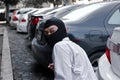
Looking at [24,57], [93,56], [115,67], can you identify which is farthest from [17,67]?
[115,67]

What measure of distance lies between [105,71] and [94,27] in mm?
2537

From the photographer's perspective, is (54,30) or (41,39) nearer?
(54,30)

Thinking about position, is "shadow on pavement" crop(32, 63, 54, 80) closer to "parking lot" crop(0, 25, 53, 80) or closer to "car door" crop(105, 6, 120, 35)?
"parking lot" crop(0, 25, 53, 80)

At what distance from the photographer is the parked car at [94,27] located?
6.40m

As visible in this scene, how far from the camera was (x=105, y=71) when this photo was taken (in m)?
4.02

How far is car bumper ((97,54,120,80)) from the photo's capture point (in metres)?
3.84

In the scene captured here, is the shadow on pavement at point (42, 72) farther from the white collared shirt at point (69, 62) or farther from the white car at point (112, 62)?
the white collared shirt at point (69, 62)

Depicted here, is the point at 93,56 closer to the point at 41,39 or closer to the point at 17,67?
the point at 41,39

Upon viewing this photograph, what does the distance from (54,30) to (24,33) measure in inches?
606

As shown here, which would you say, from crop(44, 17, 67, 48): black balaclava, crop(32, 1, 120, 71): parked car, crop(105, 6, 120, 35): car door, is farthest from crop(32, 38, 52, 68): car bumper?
crop(44, 17, 67, 48): black balaclava

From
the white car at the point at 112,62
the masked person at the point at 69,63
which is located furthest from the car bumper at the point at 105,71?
the masked person at the point at 69,63

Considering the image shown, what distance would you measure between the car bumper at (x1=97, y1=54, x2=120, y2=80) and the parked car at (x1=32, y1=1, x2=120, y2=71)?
2.09 meters

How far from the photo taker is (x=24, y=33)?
19.0 m

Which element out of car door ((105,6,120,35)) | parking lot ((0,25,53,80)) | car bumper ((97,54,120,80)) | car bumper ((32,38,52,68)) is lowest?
parking lot ((0,25,53,80))
